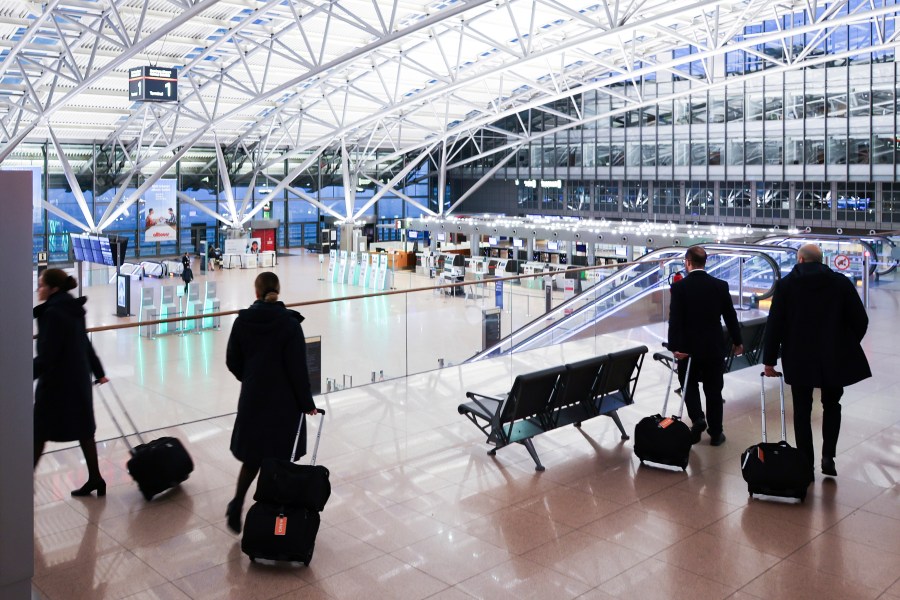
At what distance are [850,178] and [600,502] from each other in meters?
41.1

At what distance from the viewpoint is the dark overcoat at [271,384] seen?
5.42 m

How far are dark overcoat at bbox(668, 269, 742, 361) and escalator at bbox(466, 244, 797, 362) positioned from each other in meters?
4.07

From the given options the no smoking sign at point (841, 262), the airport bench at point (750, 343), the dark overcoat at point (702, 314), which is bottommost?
the airport bench at point (750, 343)

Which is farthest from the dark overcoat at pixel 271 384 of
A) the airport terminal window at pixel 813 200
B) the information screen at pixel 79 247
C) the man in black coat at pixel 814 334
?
the airport terminal window at pixel 813 200

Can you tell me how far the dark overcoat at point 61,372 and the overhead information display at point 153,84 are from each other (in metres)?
23.2

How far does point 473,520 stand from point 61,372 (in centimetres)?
276

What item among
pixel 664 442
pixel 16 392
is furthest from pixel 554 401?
pixel 16 392

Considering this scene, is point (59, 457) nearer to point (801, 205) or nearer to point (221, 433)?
point (221, 433)

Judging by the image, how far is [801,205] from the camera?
44.8m

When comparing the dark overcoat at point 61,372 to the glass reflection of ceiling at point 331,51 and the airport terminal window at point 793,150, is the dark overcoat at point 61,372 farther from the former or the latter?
the airport terminal window at point 793,150

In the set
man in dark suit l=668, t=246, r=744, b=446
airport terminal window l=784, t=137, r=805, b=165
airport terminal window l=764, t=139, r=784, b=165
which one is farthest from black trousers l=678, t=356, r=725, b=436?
airport terminal window l=764, t=139, r=784, b=165

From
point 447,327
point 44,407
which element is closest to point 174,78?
point 447,327

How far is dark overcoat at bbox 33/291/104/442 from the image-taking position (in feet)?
18.5

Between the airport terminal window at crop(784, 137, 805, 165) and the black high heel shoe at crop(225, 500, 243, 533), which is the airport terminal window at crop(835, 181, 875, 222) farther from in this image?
the black high heel shoe at crop(225, 500, 243, 533)
